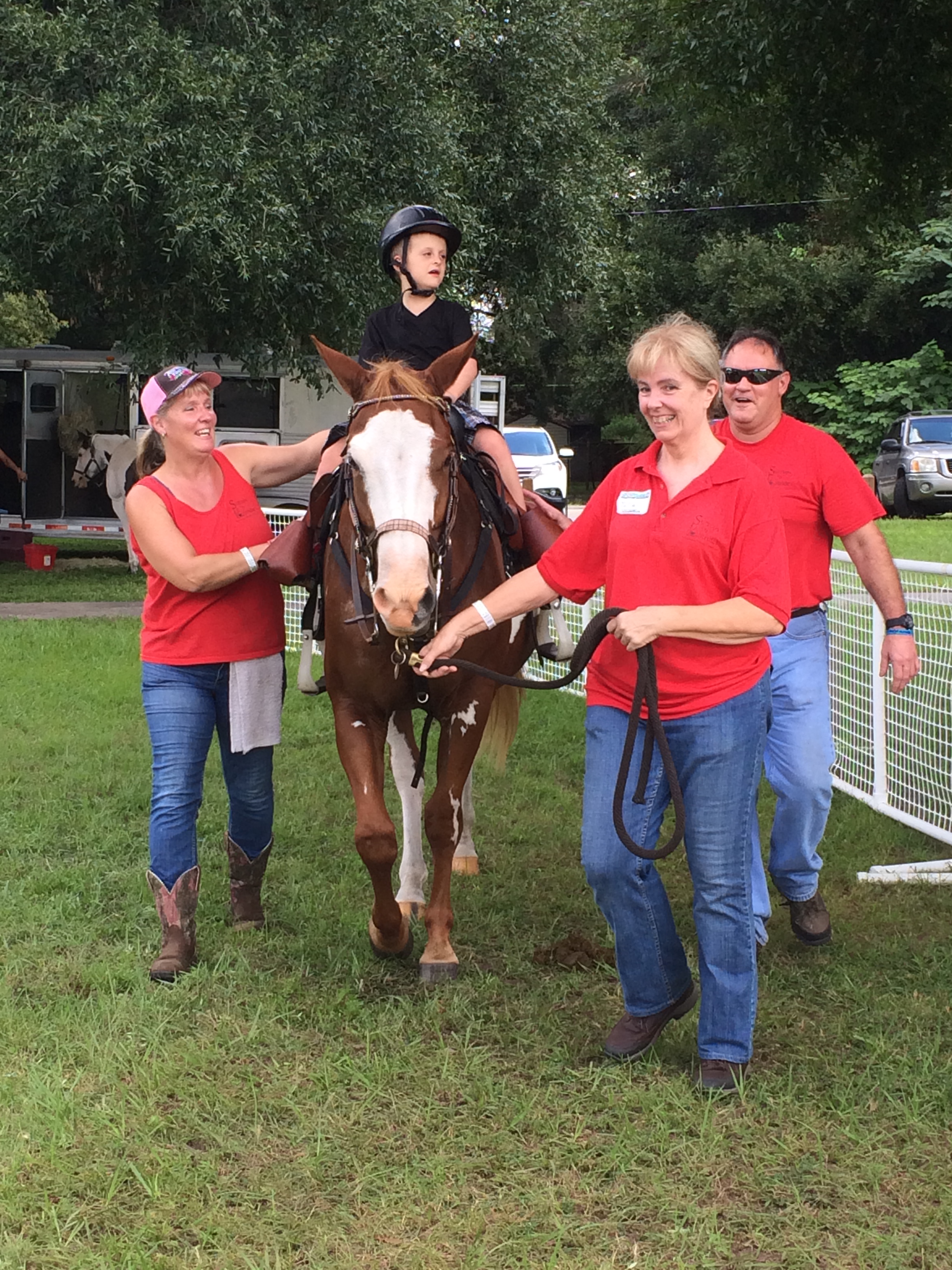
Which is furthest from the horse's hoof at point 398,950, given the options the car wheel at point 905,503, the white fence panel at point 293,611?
the car wheel at point 905,503

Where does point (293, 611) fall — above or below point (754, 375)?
below

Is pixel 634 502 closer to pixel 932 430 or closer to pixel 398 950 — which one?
pixel 398 950

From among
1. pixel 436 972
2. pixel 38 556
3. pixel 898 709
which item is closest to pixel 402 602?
pixel 436 972

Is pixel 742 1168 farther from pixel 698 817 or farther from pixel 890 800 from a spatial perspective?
pixel 890 800

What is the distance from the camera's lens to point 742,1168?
345 centimetres

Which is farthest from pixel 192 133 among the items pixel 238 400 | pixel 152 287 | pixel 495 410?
pixel 495 410

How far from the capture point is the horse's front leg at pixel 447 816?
4809mm

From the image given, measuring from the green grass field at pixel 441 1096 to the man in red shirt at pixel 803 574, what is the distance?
2.06ft

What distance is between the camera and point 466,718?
16.1 ft

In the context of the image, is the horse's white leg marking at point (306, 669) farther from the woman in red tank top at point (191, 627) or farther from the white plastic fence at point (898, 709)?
the white plastic fence at point (898, 709)

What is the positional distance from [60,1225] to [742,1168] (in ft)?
5.44

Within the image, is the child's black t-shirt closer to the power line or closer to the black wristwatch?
the black wristwatch

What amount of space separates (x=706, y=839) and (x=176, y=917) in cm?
201

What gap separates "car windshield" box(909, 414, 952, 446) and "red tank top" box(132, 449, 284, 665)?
69.2 feet
